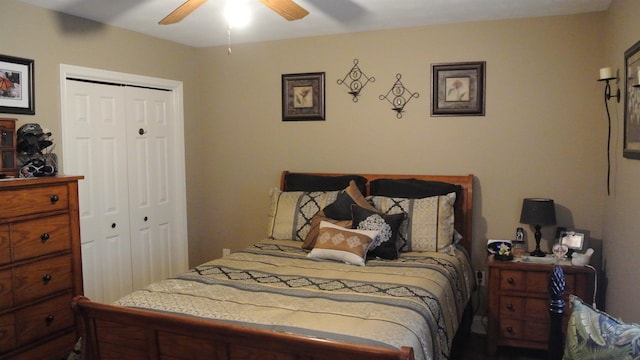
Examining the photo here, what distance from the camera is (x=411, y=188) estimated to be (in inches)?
139

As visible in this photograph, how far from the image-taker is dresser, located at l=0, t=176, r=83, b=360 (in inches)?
101

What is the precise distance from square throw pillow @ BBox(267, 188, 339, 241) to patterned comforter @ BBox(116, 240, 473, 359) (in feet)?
1.21

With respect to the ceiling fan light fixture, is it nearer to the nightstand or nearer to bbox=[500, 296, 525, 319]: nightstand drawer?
the nightstand

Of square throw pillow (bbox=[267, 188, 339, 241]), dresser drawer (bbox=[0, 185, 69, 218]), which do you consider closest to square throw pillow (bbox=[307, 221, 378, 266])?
square throw pillow (bbox=[267, 188, 339, 241])

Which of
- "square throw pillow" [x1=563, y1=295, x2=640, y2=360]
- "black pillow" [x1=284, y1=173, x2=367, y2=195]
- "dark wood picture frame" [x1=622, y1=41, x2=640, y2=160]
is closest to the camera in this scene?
"square throw pillow" [x1=563, y1=295, x2=640, y2=360]

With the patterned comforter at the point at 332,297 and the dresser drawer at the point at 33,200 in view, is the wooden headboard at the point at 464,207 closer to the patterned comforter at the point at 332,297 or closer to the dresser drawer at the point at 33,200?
the patterned comforter at the point at 332,297

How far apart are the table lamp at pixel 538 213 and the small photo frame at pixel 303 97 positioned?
1.74 meters

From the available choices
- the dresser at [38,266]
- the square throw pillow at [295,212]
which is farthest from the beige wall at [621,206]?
Result: the dresser at [38,266]

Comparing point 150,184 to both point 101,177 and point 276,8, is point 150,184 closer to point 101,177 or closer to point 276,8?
point 101,177

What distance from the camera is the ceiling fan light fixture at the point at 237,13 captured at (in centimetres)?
307

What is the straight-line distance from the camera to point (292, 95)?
4.15m

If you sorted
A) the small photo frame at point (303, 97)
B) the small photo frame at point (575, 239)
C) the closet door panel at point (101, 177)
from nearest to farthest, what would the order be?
the small photo frame at point (575, 239) < the closet door panel at point (101, 177) < the small photo frame at point (303, 97)

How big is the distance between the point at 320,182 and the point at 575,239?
6.05 ft

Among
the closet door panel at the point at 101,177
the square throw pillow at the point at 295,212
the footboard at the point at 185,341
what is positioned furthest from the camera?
the square throw pillow at the point at 295,212
